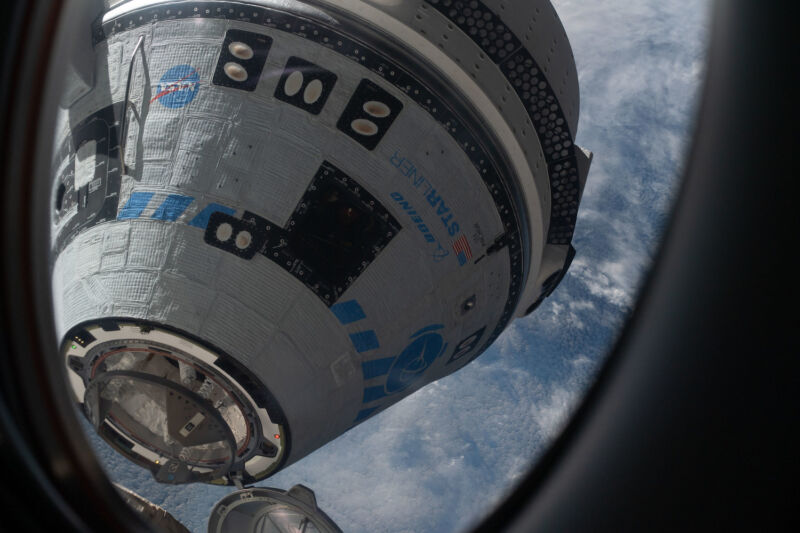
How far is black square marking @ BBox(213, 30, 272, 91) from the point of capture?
376 centimetres

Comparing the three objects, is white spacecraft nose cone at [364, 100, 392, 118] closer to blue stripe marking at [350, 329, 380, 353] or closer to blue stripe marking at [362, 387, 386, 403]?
blue stripe marking at [350, 329, 380, 353]

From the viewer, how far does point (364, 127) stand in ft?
12.5

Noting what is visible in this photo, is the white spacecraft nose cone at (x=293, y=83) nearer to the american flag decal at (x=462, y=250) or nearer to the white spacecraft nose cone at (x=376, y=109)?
the white spacecraft nose cone at (x=376, y=109)

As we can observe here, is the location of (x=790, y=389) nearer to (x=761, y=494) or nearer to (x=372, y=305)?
(x=761, y=494)

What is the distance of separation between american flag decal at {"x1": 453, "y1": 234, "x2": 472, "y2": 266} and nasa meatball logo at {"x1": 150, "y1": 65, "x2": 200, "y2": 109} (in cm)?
219

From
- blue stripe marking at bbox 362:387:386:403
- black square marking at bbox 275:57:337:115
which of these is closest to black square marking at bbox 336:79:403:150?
black square marking at bbox 275:57:337:115

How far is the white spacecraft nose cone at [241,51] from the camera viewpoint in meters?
3.79

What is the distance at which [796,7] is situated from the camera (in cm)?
94

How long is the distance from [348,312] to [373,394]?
851 millimetres

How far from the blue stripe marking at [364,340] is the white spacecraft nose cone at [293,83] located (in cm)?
177

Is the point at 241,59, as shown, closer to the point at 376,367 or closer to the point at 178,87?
the point at 178,87

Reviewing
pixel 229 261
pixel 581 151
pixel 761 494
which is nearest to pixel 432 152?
pixel 229 261

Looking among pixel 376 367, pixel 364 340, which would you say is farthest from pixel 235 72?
pixel 376 367

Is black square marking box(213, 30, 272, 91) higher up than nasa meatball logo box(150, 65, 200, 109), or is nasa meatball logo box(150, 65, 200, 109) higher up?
black square marking box(213, 30, 272, 91)
